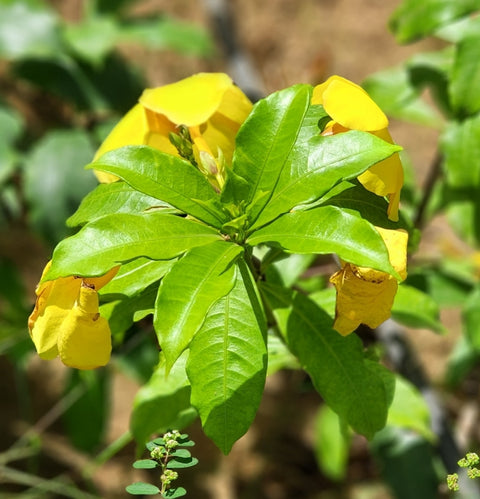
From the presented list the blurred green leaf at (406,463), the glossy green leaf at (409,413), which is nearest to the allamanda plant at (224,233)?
the glossy green leaf at (409,413)

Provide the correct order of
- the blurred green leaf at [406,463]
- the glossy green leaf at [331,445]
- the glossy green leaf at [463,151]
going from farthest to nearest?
the glossy green leaf at [331,445], the blurred green leaf at [406,463], the glossy green leaf at [463,151]

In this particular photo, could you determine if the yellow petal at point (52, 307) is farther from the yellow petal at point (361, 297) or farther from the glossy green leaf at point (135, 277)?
the yellow petal at point (361, 297)

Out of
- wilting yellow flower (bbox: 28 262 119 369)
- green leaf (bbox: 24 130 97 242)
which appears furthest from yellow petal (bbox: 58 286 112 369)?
green leaf (bbox: 24 130 97 242)

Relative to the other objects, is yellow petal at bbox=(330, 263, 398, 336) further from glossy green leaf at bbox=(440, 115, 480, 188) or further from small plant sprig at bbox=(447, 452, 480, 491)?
glossy green leaf at bbox=(440, 115, 480, 188)

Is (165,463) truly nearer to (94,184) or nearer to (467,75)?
(467,75)

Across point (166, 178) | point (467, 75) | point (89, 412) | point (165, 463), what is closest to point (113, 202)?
point (166, 178)

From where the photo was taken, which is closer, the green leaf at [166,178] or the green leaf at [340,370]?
the green leaf at [166,178]
